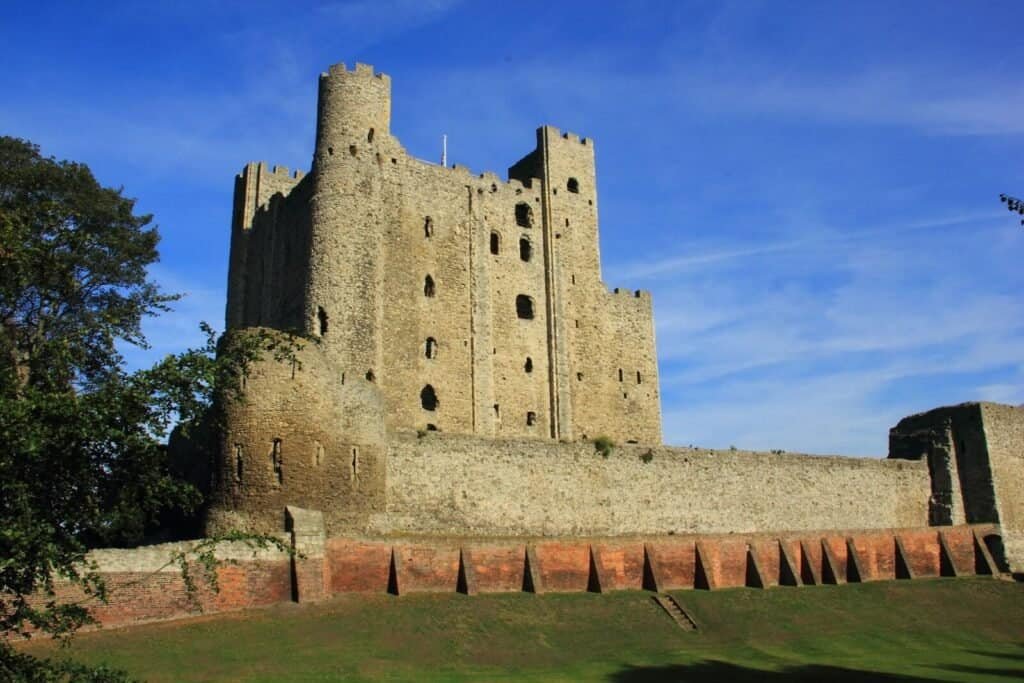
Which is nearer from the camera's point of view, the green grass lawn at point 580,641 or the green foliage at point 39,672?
the green foliage at point 39,672

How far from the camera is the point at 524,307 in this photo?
45.4 m

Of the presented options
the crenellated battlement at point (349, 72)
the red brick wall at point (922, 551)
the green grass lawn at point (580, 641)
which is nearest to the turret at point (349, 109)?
the crenellated battlement at point (349, 72)

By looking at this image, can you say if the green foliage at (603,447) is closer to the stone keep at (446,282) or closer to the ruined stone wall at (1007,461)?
the stone keep at (446,282)

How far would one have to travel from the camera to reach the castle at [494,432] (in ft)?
89.9

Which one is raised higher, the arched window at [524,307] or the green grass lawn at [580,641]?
the arched window at [524,307]

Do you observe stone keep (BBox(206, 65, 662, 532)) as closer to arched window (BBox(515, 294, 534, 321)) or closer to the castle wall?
arched window (BBox(515, 294, 534, 321))

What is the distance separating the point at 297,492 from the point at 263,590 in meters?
3.39

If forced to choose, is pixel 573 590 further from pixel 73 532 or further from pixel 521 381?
pixel 73 532

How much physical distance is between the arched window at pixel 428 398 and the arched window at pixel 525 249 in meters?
8.63

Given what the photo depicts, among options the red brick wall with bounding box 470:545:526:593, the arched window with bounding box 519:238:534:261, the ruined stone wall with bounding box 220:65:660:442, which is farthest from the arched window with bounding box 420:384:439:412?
the red brick wall with bounding box 470:545:526:593

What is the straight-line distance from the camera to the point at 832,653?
27.3 m

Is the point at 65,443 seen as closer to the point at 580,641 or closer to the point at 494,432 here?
the point at 580,641

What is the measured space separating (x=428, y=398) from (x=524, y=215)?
11009 millimetres

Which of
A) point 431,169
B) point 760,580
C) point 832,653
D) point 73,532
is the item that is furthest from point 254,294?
point 73,532
